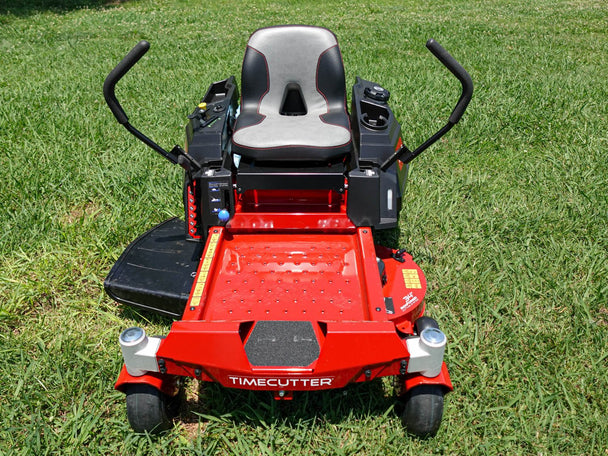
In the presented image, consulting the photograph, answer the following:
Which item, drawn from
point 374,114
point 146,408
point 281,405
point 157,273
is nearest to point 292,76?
point 374,114

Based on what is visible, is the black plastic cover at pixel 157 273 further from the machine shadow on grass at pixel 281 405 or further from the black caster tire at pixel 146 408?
the black caster tire at pixel 146 408

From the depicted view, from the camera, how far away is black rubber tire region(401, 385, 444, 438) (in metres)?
2.00

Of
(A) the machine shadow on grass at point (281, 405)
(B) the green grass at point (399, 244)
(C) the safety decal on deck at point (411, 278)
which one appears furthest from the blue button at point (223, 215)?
(C) the safety decal on deck at point (411, 278)

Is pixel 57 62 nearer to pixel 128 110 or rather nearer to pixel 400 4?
pixel 128 110

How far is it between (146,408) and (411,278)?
138 cm

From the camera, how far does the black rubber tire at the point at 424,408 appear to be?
2002 millimetres

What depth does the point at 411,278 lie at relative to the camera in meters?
2.57

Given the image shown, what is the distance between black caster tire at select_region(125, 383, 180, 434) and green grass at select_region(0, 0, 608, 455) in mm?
87

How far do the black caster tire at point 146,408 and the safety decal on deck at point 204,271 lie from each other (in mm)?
381

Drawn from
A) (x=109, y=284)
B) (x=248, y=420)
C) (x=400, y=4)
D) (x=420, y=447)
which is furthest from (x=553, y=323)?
(x=400, y=4)

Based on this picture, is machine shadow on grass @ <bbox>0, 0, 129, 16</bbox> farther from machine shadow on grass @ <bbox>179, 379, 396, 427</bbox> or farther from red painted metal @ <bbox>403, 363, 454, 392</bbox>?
red painted metal @ <bbox>403, 363, 454, 392</bbox>

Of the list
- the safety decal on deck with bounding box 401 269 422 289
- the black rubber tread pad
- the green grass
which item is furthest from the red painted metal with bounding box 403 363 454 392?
the safety decal on deck with bounding box 401 269 422 289

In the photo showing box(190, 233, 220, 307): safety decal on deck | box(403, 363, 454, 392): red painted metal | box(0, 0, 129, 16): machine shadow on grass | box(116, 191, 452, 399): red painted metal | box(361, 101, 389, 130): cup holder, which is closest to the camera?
box(116, 191, 452, 399): red painted metal

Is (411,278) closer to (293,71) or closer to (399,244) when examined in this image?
(399,244)
